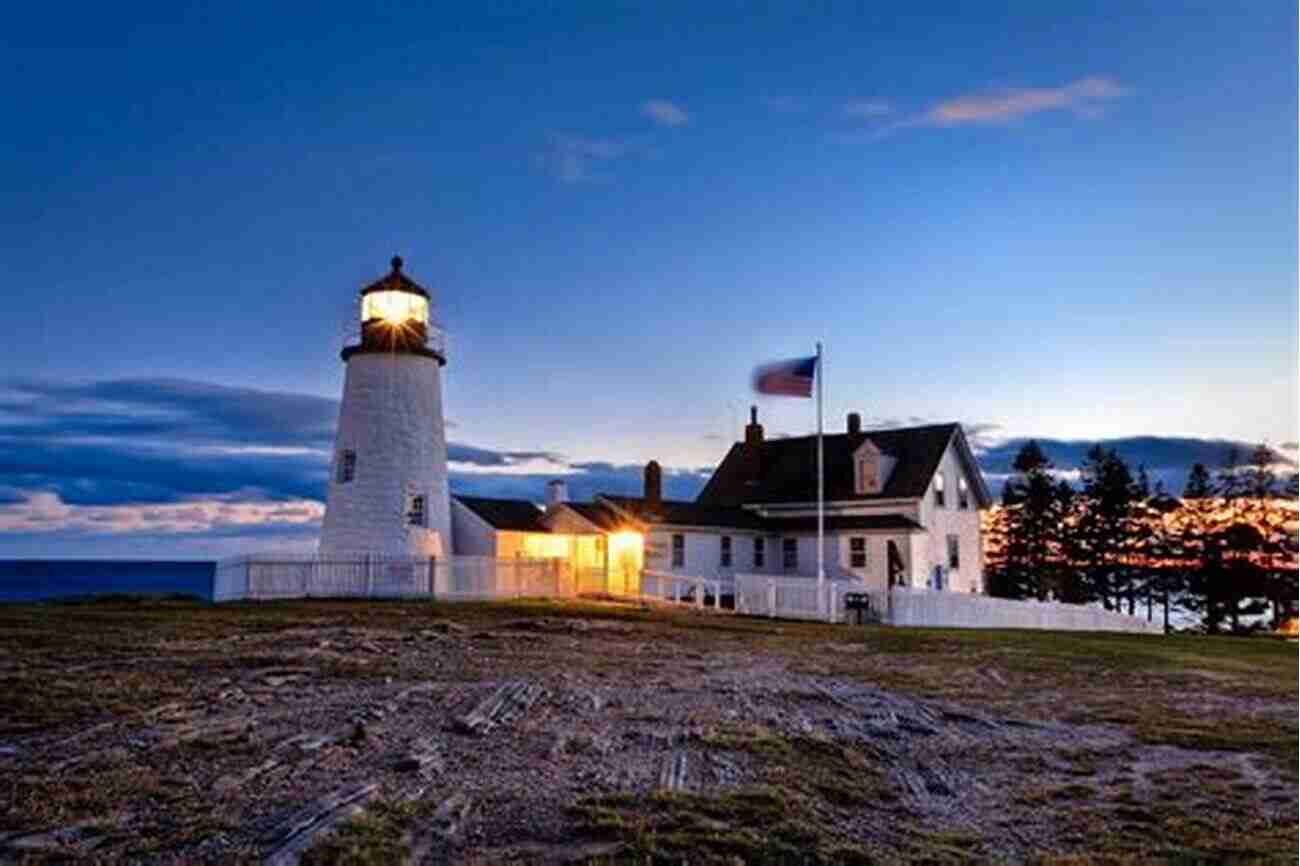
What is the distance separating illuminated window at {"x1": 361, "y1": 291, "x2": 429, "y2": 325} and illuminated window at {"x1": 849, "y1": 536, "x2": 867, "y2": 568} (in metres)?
16.3

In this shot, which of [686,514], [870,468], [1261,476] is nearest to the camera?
[686,514]

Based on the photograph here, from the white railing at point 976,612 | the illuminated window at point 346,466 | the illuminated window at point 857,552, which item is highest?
the illuminated window at point 346,466

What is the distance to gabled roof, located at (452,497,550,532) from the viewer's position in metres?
35.8

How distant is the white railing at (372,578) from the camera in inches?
1163

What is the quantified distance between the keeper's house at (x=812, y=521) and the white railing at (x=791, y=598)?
238 inches

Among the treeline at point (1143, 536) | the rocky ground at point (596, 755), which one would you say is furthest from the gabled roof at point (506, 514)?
the treeline at point (1143, 536)

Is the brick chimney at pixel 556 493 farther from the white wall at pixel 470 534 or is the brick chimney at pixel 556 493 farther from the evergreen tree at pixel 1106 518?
the evergreen tree at pixel 1106 518

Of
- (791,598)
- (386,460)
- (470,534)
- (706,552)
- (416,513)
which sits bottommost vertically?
(791,598)

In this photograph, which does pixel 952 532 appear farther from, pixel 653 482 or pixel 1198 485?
pixel 1198 485

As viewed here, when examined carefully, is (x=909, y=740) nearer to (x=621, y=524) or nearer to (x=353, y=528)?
(x=353, y=528)

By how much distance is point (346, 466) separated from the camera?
32938mm

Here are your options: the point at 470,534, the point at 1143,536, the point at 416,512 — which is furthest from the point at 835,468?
the point at 1143,536

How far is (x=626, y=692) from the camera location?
1372 cm

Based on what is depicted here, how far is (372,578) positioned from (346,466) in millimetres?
3873
